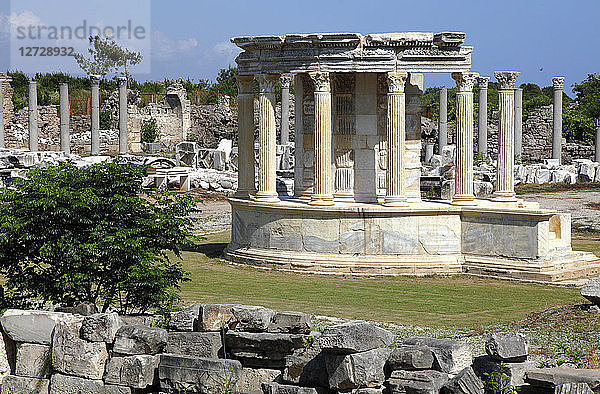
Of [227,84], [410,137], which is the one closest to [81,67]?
[227,84]

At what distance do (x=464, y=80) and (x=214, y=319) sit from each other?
1212 centimetres

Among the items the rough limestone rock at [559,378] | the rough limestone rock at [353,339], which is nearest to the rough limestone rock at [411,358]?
the rough limestone rock at [353,339]

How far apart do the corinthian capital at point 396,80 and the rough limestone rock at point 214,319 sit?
10.8 meters

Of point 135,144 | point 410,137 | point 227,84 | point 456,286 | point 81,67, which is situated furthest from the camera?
point 81,67

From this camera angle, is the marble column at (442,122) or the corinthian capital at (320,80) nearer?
the corinthian capital at (320,80)

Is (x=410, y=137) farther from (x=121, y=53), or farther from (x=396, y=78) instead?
(x=121, y=53)

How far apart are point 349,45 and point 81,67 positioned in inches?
2762

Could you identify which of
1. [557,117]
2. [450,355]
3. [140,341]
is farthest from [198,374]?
[557,117]

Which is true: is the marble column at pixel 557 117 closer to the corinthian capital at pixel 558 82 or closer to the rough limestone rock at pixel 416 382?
the corinthian capital at pixel 558 82

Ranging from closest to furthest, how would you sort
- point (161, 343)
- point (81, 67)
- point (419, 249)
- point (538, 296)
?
point (161, 343) < point (538, 296) < point (419, 249) < point (81, 67)

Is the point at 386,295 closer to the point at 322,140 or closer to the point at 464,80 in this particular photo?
the point at 322,140

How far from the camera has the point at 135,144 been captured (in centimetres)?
5459

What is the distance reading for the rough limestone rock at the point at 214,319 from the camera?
32.6 ft

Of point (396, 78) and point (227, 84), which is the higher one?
point (227, 84)
